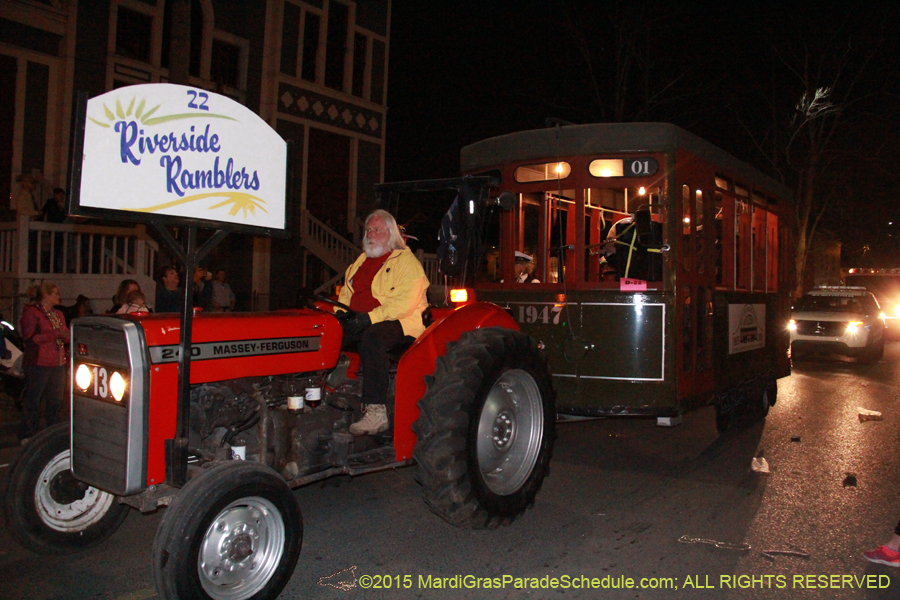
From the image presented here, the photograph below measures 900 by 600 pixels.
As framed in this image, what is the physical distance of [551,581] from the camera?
13.3ft

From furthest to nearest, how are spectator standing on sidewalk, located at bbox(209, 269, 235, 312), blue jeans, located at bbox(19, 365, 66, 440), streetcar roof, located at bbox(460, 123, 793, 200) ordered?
spectator standing on sidewalk, located at bbox(209, 269, 235, 312), blue jeans, located at bbox(19, 365, 66, 440), streetcar roof, located at bbox(460, 123, 793, 200)

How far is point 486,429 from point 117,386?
7.99ft

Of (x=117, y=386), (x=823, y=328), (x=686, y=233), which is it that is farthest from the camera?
(x=823, y=328)

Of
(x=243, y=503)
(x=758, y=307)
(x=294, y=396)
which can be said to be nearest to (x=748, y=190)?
(x=758, y=307)

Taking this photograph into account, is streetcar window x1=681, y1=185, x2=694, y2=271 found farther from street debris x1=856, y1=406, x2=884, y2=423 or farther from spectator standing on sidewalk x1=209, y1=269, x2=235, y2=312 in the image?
spectator standing on sidewalk x1=209, y1=269, x2=235, y2=312

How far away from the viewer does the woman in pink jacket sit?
282 inches

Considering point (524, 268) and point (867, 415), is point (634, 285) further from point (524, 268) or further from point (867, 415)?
point (867, 415)

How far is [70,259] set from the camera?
1132 centimetres

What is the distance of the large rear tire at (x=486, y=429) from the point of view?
14.5 ft

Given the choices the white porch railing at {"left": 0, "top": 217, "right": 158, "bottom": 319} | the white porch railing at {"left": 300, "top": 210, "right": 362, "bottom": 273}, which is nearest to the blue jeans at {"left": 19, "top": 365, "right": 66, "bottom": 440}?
the white porch railing at {"left": 0, "top": 217, "right": 158, "bottom": 319}

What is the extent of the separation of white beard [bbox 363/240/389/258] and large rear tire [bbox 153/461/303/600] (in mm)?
1892

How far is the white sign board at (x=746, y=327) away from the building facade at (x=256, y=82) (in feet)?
25.8

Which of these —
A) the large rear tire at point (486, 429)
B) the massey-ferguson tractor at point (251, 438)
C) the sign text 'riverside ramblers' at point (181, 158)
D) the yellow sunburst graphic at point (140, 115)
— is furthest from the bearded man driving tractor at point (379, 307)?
the yellow sunburst graphic at point (140, 115)

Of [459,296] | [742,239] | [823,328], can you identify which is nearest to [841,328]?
[823,328]
